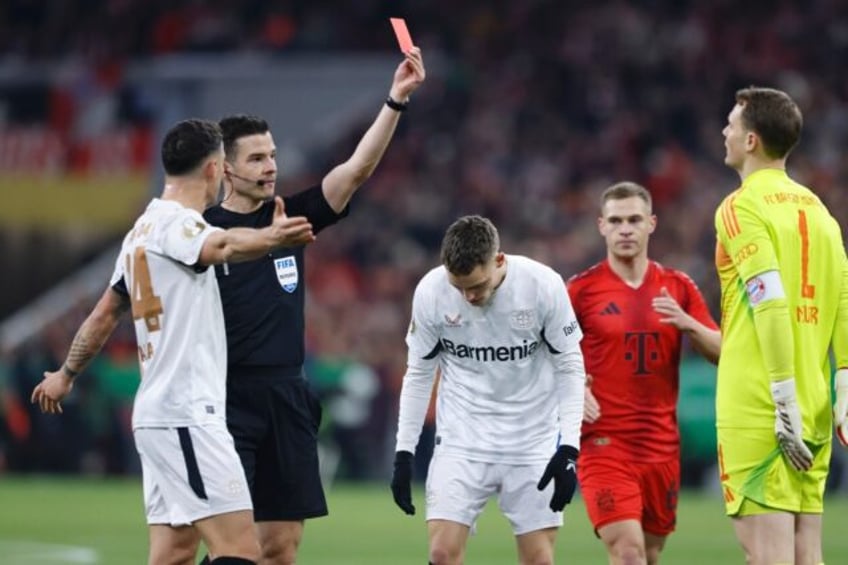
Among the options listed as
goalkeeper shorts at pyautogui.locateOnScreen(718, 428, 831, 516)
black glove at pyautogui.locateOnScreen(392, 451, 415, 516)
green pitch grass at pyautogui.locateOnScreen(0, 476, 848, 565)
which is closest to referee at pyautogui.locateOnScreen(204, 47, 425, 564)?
black glove at pyautogui.locateOnScreen(392, 451, 415, 516)

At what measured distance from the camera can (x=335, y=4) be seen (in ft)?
90.0

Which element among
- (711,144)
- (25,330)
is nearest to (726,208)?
(711,144)

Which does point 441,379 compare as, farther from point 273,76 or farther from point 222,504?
point 273,76

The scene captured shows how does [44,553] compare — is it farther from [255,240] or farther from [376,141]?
[255,240]

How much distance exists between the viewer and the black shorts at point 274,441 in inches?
325

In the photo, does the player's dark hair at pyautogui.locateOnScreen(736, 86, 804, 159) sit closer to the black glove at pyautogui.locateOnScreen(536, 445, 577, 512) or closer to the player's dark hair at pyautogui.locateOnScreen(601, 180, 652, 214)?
the black glove at pyautogui.locateOnScreen(536, 445, 577, 512)

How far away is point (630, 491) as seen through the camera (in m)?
9.13

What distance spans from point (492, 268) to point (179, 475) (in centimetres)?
180

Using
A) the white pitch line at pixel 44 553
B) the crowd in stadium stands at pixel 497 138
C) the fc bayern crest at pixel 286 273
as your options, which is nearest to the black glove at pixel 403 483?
the fc bayern crest at pixel 286 273

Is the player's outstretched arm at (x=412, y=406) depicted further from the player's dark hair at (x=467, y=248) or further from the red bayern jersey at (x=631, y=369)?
the red bayern jersey at (x=631, y=369)

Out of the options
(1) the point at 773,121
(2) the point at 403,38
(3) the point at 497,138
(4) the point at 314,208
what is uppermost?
(3) the point at 497,138

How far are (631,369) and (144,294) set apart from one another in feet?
10.1

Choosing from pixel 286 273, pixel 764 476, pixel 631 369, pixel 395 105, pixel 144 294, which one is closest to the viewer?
pixel 764 476

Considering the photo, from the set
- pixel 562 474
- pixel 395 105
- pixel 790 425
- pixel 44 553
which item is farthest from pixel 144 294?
pixel 44 553
